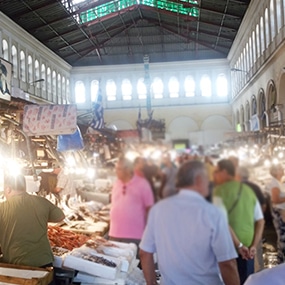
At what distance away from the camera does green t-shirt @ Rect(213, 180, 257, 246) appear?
855 millimetres

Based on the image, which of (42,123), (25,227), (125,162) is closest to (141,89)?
(125,162)

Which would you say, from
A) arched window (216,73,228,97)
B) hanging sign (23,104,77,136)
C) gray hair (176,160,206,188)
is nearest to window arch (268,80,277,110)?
hanging sign (23,104,77,136)

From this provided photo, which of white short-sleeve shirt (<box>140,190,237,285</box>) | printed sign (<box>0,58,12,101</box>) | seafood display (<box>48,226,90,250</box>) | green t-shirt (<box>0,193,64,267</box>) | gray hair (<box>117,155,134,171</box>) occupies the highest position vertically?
printed sign (<box>0,58,12,101</box>)

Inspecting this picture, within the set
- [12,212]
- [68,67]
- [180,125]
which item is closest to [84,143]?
[12,212]

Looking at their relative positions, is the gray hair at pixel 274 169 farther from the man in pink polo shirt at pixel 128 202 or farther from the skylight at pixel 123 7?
the skylight at pixel 123 7

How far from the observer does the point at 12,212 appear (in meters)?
3.07

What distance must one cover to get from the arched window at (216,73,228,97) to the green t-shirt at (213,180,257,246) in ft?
1.15

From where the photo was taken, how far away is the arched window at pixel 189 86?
1.10 m

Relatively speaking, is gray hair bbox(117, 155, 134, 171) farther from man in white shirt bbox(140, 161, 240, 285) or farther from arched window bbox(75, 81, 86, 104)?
arched window bbox(75, 81, 86, 104)

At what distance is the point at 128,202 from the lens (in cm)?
90

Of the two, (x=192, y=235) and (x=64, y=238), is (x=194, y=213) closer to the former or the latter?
(x=192, y=235)

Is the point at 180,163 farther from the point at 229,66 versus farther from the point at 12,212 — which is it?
the point at 12,212

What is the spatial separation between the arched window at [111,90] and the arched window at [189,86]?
0.19 meters

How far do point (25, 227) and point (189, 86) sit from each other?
233 centimetres
